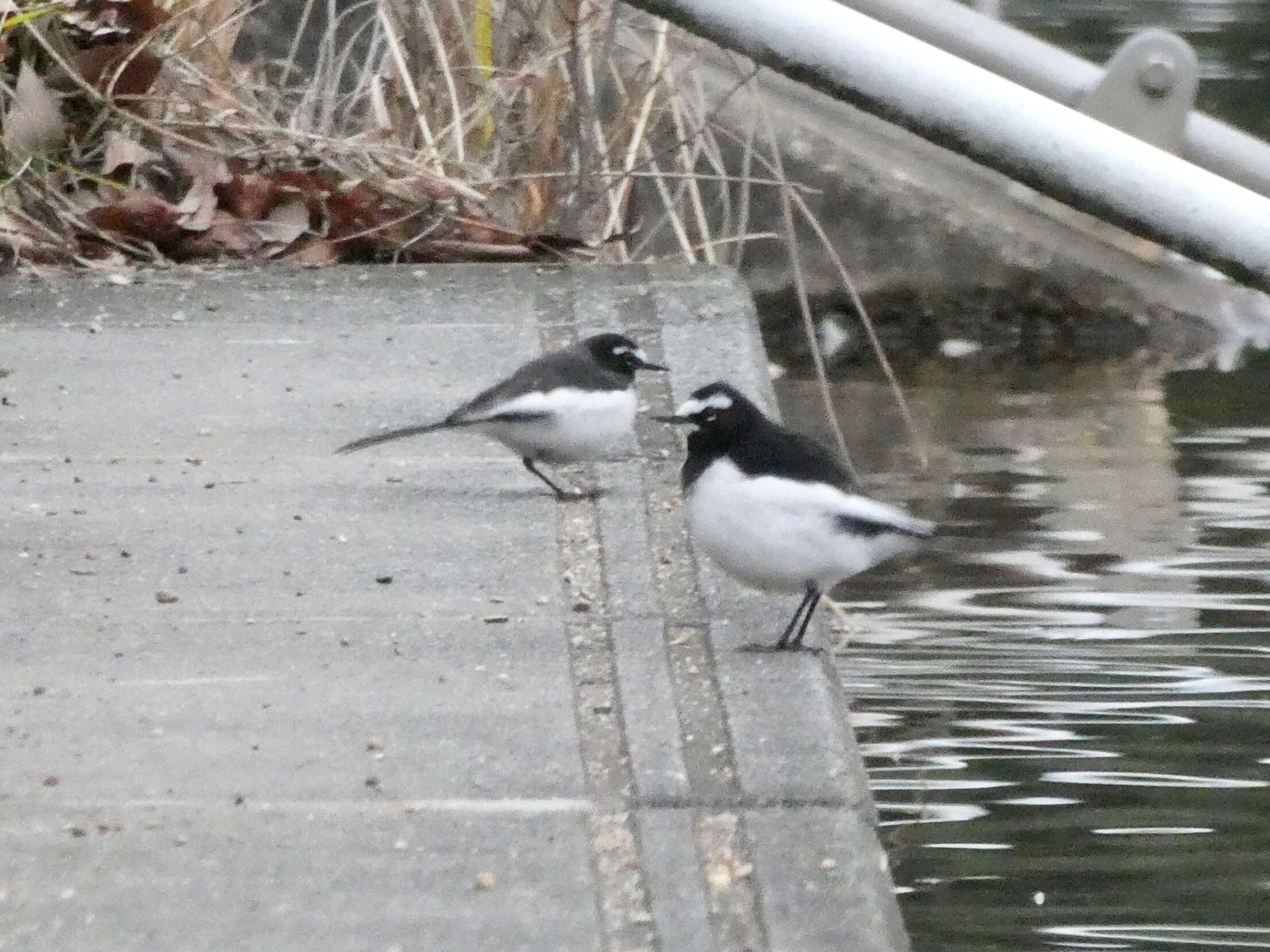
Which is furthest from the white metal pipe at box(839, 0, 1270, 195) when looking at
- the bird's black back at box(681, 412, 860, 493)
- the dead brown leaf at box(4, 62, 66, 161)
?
the bird's black back at box(681, 412, 860, 493)

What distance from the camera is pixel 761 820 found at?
3.86 m

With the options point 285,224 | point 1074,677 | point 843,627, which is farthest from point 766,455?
point 285,224

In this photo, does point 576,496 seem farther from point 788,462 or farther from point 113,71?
point 113,71

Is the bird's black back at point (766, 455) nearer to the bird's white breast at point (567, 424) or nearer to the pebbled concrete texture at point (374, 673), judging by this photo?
the pebbled concrete texture at point (374, 673)

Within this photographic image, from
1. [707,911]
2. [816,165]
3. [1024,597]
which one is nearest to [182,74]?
[1024,597]

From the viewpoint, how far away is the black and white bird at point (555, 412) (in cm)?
574

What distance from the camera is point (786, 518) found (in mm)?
4820

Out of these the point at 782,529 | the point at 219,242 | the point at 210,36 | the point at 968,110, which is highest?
the point at 968,110

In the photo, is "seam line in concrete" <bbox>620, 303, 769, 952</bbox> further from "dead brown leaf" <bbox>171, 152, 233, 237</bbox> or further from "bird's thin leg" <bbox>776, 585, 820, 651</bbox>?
"dead brown leaf" <bbox>171, 152, 233, 237</bbox>

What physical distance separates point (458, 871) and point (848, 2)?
23.4 ft

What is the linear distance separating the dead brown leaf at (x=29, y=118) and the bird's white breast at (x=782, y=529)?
3508 millimetres

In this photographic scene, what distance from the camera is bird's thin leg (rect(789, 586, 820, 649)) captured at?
474 centimetres

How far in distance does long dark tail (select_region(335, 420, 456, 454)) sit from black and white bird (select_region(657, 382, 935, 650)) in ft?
3.12

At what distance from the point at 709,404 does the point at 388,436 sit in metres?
0.92
